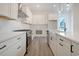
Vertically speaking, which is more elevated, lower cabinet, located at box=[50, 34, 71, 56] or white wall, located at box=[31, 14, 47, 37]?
white wall, located at box=[31, 14, 47, 37]

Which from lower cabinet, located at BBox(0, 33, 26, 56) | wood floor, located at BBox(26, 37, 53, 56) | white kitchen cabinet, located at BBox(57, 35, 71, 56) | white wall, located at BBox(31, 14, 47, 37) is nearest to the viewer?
lower cabinet, located at BBox(0, 33, 26, 56)

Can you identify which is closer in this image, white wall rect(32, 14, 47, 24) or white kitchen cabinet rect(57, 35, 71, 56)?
white kitchen cabinet rect(57, 35, 71, 56)

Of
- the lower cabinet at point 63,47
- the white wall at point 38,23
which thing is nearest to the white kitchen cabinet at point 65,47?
the lower cabinet at point 63,47

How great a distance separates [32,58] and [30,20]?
4.12 meters

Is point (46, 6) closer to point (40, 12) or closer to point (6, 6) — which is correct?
point (40, 12)

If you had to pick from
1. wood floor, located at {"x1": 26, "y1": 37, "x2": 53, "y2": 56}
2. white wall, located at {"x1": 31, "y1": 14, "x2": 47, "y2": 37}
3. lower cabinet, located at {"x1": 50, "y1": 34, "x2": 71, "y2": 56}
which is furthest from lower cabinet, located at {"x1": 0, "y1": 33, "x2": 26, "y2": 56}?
white wall, located at {"x1": 31, "y1": 14, "x2": 47, "y2": 37}

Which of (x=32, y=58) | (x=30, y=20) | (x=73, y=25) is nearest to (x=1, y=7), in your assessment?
(x=32, y=58)

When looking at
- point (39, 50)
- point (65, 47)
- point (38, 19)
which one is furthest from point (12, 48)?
point (38, 19)

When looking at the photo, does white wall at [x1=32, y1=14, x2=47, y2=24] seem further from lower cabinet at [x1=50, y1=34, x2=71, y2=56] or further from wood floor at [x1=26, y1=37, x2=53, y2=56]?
lower cabinet at [x1=50, y1=34, x2=71, y2=56]

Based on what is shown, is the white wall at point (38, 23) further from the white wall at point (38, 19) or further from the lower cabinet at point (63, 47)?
the lower cabinet at point (63, 47)

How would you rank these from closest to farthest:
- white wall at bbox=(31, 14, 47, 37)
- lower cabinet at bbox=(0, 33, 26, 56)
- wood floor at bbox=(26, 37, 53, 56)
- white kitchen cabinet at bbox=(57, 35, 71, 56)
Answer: lower cabinet at bbox=(0, 33, 26, 56)
white kitchen cabinet at bbox=(57, 35, 71, 56)
wood floor at bbox=(26, 37, 53, 56)
white wall at bbox=(31, 14, 47, 37)

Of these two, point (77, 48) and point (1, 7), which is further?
point (1, 7)

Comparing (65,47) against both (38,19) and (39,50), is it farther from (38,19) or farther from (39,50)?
(38,19)

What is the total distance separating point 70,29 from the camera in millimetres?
2879
